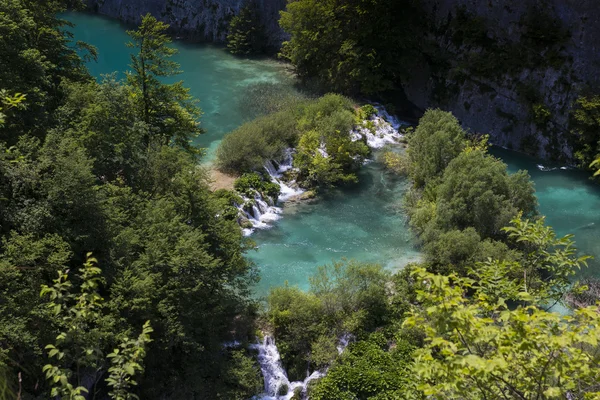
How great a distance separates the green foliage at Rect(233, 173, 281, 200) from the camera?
22.1 metres

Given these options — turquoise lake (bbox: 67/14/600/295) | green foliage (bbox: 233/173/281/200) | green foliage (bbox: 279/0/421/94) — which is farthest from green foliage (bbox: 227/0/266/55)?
green foliage (bbox: 233/173/281/200)

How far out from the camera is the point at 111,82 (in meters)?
18.0

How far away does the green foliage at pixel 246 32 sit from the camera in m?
39.9

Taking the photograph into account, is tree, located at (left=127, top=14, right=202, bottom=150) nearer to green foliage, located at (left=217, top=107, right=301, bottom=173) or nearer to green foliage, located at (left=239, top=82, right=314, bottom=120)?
green foliage, located at (left=217, top=107, right=301, bottom=173)

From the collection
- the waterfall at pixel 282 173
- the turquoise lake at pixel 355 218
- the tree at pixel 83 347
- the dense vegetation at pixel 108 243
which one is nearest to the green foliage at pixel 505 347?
the tree at pixel 83 347

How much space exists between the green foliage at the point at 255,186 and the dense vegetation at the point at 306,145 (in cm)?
92

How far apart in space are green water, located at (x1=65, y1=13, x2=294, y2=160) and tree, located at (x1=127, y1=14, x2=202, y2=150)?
4827 mm

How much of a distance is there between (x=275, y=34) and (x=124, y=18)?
643 inches

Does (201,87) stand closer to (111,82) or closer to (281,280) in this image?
(111,82)

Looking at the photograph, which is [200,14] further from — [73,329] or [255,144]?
[73,329]

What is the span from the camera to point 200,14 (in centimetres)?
4275

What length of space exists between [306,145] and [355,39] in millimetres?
10521

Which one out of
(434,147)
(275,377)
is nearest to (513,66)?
(434,147)

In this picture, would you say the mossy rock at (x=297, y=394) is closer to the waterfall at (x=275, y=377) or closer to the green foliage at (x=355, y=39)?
the waterfall at (x=275, y=377)
